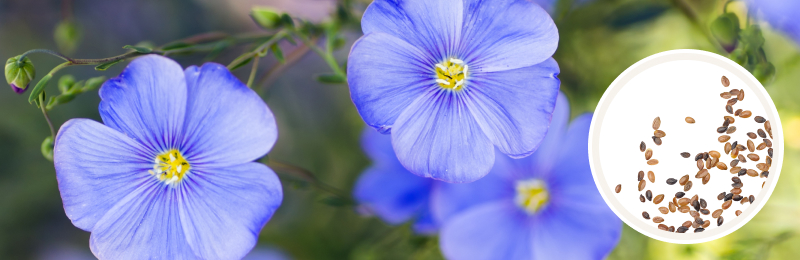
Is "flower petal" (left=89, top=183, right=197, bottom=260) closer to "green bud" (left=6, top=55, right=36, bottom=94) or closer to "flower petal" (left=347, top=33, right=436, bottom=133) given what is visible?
"green bud" (left=6, top=55, right=36, bottom=94)

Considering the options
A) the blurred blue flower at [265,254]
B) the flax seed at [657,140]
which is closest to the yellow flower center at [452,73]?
the flax seed at [657,140]

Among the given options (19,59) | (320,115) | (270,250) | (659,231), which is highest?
(659,231)

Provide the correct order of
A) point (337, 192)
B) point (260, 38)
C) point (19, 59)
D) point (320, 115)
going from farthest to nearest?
point (320, 115), point (337, 192), point (260, 38), point (19, 59)

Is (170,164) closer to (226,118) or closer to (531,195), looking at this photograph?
(226,118)

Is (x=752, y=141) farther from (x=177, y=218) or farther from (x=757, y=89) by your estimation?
(x=177, y=218)

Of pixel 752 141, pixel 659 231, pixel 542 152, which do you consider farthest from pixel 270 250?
pixel 752 141

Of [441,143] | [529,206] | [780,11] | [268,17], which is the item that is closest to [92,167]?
[268,17]

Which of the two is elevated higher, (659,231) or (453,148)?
(659,231)

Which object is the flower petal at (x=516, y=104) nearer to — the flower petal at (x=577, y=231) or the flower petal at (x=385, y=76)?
the flower petal at (x=385, y=76)
